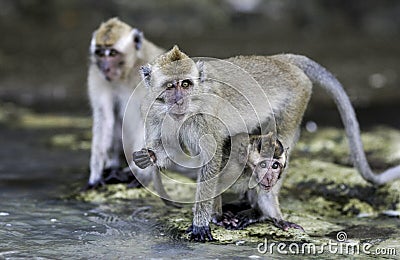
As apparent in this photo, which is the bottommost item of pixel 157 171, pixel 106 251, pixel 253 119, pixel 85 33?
pixel 106 251

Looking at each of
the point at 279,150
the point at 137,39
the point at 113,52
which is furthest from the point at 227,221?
the point at 137,39

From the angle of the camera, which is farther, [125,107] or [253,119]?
[125,107]

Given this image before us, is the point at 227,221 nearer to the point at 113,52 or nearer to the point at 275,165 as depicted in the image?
the point at 275,165

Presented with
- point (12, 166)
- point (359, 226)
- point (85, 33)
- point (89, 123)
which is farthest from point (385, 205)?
point (85, 33)

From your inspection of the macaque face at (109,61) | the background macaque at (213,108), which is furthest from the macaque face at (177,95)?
the macaque face at (109,61)

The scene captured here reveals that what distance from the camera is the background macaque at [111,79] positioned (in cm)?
713

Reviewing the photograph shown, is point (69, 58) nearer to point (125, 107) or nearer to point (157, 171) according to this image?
point (125, 107)

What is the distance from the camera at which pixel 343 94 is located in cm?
632

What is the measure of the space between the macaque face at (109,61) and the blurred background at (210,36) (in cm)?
397

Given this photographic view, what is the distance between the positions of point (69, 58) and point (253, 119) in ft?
28.7

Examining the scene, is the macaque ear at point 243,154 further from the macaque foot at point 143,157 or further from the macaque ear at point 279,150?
the macaque foot at point 143,157

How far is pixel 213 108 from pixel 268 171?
0.58 meters

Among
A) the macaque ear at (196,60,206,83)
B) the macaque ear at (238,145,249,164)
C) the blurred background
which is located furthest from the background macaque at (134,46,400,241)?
the blurred background

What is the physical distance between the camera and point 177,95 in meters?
4.96
